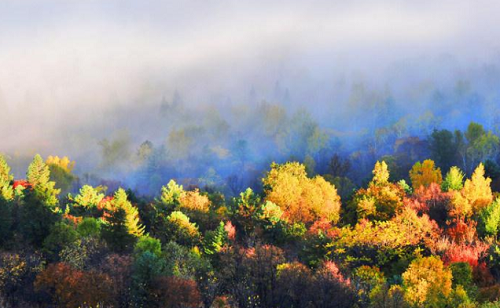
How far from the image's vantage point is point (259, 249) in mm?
41969

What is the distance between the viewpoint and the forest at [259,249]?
38406 mm

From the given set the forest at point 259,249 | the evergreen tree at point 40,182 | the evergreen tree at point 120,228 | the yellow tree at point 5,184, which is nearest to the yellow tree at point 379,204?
the forest at point 259,249

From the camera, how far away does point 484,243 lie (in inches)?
2124

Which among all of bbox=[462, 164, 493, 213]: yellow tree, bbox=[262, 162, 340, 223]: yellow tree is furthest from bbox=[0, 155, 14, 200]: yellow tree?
bbox=[462, 164, 493, 213]: yellow tree

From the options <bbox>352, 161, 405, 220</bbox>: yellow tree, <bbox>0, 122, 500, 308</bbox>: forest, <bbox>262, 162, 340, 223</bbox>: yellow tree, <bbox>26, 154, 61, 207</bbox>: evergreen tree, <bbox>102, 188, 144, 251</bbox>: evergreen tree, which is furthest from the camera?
<bbox>262, 162, 340, 223</bbox>: yellow tree

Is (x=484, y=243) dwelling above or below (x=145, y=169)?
below

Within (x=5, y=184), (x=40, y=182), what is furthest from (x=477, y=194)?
(x=5, y=184)

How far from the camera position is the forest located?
38406mm

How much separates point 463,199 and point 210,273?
134 feet

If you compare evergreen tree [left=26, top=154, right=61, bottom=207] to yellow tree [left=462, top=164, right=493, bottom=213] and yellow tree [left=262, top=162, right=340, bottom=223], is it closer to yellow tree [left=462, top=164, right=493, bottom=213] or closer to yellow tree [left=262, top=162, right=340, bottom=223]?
yellow tree [left=262, top=162, right=340, bottom=223]

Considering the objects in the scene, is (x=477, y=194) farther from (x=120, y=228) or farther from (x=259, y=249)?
(x=120, y=228)

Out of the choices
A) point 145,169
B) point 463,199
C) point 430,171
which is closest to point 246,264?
point 463,199

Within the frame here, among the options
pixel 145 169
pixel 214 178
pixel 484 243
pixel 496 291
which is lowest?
pixel 496 291

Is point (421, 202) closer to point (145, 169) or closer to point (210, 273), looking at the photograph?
point (210, 273)
